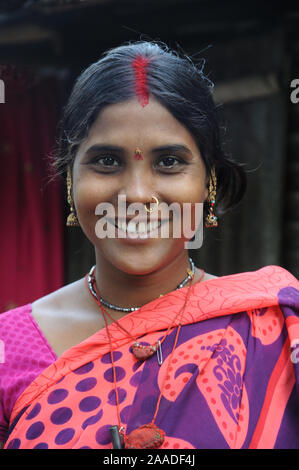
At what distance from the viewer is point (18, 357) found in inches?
65.2

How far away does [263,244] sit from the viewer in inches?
138

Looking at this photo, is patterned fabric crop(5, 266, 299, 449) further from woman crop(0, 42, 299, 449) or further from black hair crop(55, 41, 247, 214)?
black hair crop(55, 41, 247, 214)

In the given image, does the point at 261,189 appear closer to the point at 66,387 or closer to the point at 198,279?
the point at 198,279

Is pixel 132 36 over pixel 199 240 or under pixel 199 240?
over

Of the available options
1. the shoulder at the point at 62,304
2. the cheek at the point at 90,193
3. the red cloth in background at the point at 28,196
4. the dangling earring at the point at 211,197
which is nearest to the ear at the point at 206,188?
the dangling earring at the point at 211,197

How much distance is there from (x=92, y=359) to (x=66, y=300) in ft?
1.21

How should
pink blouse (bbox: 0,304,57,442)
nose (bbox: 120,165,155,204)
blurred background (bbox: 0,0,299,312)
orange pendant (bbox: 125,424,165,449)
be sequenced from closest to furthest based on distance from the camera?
orange pendant (bbox: 125,424,165,449) < nose (bbox: 120,165,155,204) < pink blouse (bbox: 0,304,57,442) < blurred background (bbox: 0,0,299,312)

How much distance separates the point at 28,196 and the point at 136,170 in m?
2.54

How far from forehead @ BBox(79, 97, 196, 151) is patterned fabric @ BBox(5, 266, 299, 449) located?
55cm

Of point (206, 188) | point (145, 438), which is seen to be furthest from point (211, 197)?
point (145, 438)

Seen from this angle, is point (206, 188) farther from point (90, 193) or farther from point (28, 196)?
point (28, 196)

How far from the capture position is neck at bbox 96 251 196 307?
1.73 metres

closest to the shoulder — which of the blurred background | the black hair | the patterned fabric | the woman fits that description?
the woman
